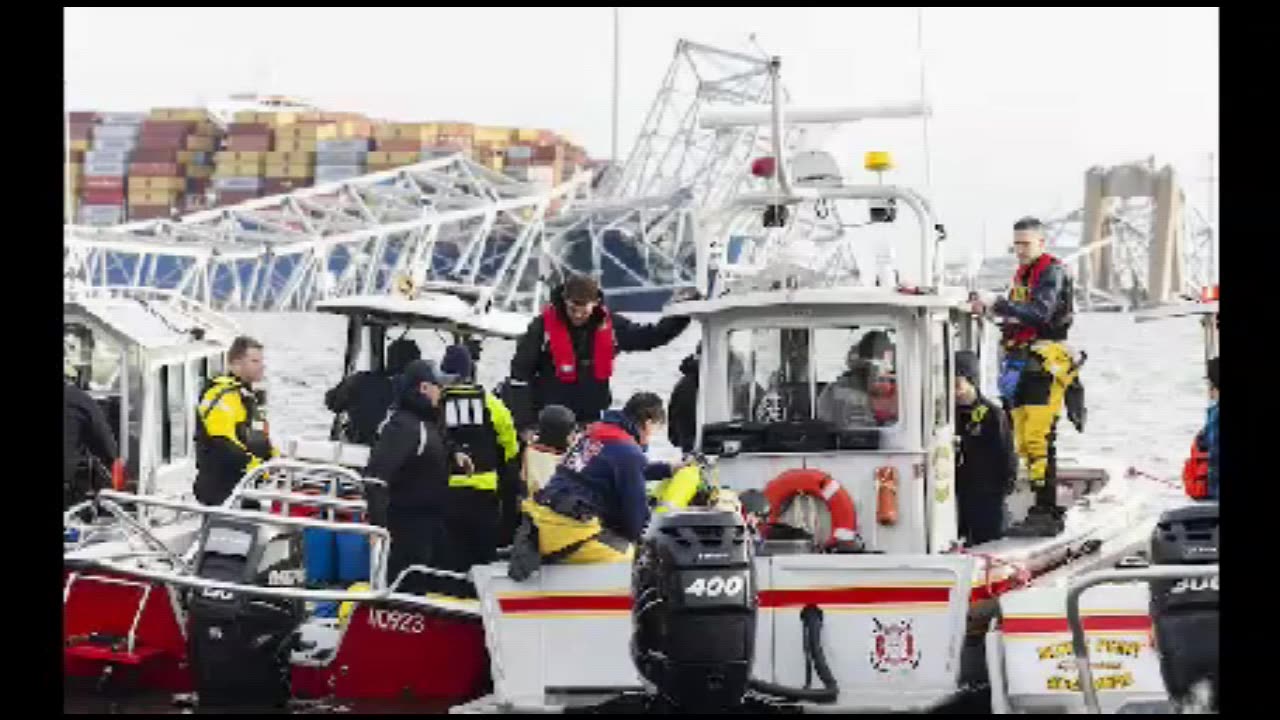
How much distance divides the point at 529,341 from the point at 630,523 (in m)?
2.71

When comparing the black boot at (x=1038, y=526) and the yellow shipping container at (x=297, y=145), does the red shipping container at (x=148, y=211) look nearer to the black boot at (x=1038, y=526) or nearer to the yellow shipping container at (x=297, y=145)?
the yellow shipping container at (x=297, y=145)

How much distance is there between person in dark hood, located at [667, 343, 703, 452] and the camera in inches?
444

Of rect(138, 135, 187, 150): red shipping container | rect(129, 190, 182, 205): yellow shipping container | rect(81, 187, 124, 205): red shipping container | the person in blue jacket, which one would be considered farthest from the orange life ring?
rect(138, 135, 187, 150): red shipping container

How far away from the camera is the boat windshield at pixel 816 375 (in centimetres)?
1028

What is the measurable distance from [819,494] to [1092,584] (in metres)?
2.40

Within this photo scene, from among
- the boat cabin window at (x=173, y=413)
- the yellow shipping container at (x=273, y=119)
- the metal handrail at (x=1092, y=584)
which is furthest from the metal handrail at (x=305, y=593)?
the yellow shipping container at (x=273, y=119)

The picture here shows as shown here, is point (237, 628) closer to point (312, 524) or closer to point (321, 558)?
point (312, 524)

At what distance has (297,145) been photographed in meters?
151

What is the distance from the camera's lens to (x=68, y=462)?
473 inches

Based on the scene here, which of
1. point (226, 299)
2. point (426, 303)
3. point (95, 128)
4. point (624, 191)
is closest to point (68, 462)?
point (426, 303)

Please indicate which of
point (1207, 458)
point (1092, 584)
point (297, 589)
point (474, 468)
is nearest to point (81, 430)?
point (297, 589)

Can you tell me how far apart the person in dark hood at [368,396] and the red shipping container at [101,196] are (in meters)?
143

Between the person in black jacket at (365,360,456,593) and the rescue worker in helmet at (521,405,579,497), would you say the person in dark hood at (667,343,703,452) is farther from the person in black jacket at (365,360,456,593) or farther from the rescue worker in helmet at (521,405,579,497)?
the person in black jacket at (365,360,456,593)
